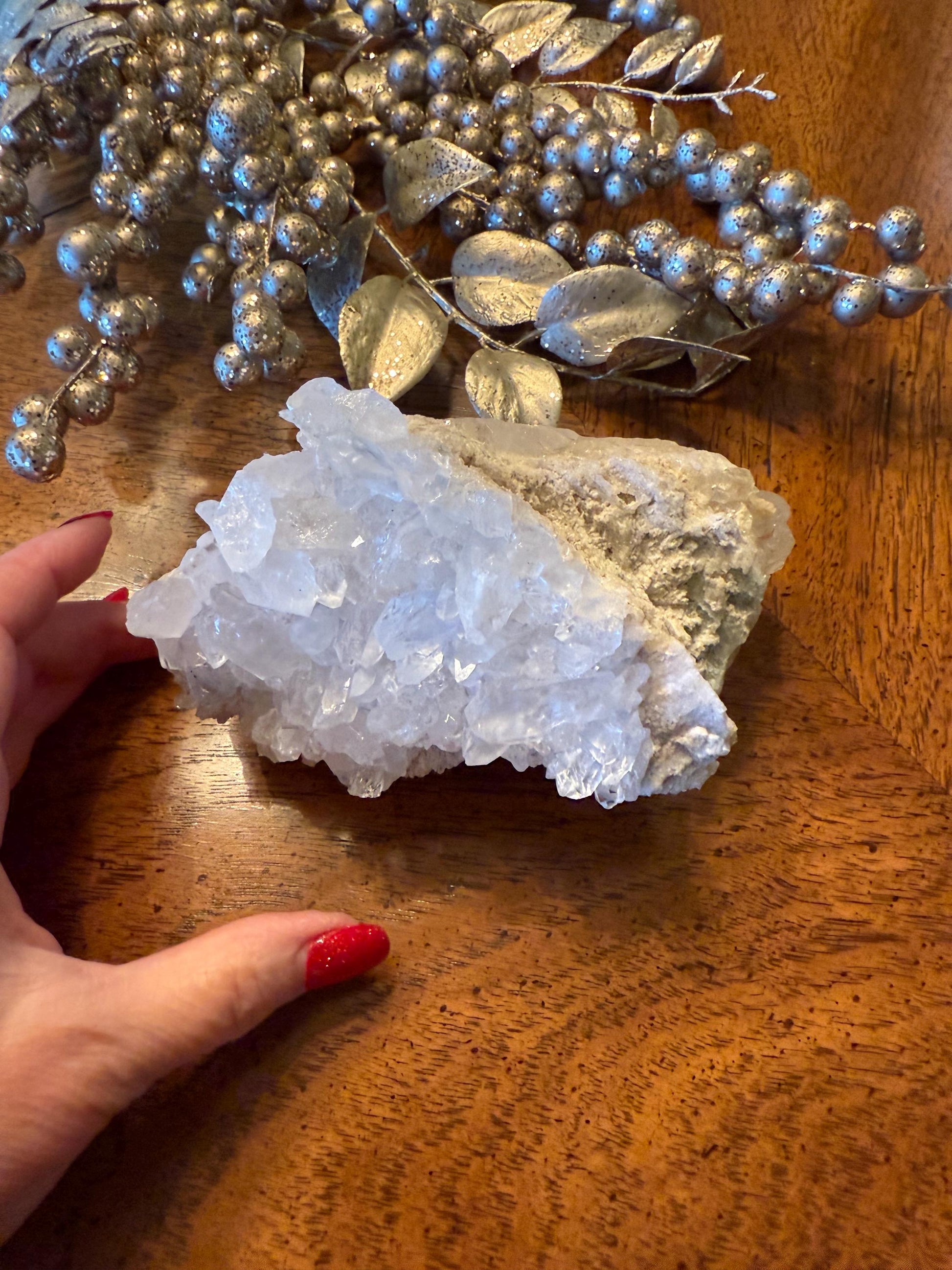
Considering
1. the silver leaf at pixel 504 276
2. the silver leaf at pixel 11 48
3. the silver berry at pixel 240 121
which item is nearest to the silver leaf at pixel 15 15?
the silver leaf at pixel 11 48

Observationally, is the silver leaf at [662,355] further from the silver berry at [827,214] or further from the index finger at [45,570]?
the index finger at [45,570]

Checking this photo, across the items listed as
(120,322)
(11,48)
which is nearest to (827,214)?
(120,322)

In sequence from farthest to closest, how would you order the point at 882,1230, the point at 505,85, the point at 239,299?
1. the point at 505,85
2. the point at 239,299
3. the point at 882,1230

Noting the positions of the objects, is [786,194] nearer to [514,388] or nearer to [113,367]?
[514,388]

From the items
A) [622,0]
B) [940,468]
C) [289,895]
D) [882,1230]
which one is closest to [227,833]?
[289,895]

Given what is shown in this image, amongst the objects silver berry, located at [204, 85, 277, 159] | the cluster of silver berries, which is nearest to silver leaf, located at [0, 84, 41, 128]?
the cluster of silver berries

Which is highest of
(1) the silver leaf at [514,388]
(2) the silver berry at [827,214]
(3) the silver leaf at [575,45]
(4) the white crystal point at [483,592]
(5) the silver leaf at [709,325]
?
(3) the silver leaf at [575,45]

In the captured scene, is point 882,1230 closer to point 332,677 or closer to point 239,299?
point 332,677
